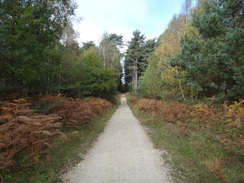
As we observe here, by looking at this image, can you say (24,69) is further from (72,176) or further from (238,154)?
(238,154)

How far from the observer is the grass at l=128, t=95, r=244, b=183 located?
291 centimetres

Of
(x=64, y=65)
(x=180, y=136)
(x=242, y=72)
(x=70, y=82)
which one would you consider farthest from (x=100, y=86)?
(x=242, y=72)

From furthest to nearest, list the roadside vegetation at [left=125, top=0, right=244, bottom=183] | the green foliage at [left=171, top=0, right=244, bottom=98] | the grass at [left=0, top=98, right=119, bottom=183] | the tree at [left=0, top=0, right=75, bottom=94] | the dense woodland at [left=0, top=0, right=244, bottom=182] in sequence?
the green foliage at [left=171, top=0, right=244, bottom=98], the tree at [left=0, top=0, right=75, bottom=94], the dense woodland at [left=0, top=0, right=244, bottom=182], the roadside vegetation at [left=125, top=0, right=244, bottom=183], the grass at [left=0, top=98, right=119, bottom=183]

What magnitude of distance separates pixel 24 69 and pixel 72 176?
4383 millimetres

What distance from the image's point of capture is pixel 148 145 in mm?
4891

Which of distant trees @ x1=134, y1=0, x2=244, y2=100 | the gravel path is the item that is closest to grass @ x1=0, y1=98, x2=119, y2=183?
the gravel path

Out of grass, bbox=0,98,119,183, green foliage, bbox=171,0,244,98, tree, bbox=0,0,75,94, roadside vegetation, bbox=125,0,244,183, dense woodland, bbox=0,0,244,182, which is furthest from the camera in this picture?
green foliage, bbox=171,0,244,98

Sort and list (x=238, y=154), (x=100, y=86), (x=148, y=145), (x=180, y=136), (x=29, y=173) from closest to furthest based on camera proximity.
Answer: (x=29, y=173) → (x=238, y=154) → (x=148, y=145) → (x=180, y=136) → (x=100, y=86)

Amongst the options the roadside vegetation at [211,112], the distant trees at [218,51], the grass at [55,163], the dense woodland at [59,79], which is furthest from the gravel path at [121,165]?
the distant trees at [218,51]

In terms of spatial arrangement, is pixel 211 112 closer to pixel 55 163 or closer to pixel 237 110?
pixel 237 110

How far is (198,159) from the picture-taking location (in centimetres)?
370

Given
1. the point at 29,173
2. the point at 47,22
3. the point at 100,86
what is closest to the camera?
the point at 29,173

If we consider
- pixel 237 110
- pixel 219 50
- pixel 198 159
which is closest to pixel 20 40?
pixel 198 159

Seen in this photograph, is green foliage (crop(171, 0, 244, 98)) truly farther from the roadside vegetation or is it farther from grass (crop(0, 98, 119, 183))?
grass (crop(0, 98, 119, 183))
